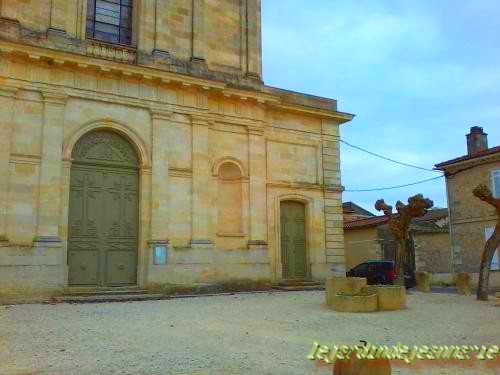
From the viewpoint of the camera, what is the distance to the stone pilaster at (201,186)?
47.8 feet

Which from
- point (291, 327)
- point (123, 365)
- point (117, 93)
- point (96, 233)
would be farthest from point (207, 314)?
point (117, 93)

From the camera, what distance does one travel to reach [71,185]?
43.9 ft

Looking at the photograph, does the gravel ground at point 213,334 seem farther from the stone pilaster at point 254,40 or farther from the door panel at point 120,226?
the stone pilaster at point 254,40

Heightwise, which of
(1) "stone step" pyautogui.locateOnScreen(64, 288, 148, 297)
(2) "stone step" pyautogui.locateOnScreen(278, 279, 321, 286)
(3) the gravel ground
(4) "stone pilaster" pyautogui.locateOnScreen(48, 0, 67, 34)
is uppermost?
(4) "stone pilaster" pyautogui.locateOnScreen(48, 0, 67, 34)

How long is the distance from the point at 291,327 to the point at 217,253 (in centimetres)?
679

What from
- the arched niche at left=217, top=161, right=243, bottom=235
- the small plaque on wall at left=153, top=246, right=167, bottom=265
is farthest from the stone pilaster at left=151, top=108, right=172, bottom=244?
the arched niche at left=217, top=161, right=243, bottom=235

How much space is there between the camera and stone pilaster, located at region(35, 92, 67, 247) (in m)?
12.5

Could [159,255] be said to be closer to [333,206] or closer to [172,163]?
[172,163]

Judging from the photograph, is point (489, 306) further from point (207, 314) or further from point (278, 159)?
point (278, 159)

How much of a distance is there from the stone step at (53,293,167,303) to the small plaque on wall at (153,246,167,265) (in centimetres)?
97

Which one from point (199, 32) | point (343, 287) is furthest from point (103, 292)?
point (199, 32)

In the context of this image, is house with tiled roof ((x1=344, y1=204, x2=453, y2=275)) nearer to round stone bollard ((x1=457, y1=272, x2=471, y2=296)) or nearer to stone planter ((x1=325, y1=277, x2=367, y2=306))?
round stone bollard ((x1=457, y1=272, x2=471, y2=296))

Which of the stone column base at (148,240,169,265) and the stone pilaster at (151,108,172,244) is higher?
the stone pilaster at (151,108,172,244)

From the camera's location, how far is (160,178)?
1426 centimetres
